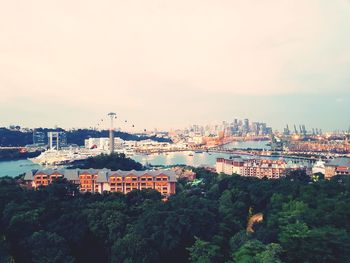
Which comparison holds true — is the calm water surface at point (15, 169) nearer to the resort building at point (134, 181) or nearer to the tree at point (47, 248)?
the resort building at point (134, 181)

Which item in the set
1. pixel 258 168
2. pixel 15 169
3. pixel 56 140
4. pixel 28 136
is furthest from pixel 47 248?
pixel 28 136

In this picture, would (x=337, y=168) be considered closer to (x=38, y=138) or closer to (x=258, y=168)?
(x=258, y=168)

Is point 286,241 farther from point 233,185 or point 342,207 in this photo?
point 233,185

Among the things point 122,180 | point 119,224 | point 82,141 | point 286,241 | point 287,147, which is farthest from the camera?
point 82,141

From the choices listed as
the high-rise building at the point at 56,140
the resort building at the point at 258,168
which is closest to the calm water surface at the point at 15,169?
the high-rise building at the point at 56,140

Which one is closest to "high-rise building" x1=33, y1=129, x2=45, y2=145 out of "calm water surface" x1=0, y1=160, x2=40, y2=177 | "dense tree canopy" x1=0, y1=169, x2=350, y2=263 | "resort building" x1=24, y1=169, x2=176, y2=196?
"calm water surface" x1=0, y1=160, x2=40, y2=177

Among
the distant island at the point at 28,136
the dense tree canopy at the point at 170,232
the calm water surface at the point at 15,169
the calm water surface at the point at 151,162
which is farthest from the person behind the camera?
the distant island at the point at 28,136

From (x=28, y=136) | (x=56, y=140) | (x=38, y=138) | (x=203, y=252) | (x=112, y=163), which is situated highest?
(x=28, y=136)

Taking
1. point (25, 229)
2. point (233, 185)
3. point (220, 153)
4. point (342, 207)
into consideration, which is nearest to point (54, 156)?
point (220, 153)
